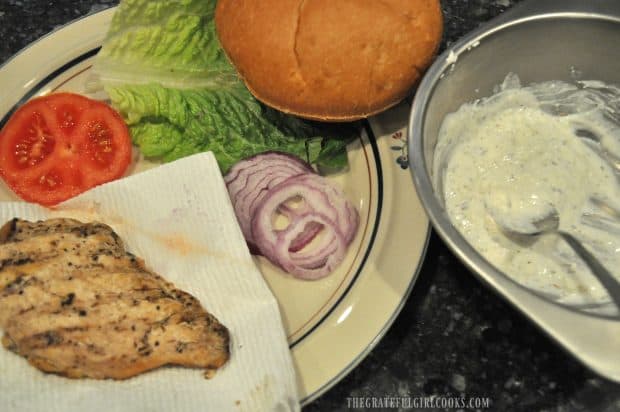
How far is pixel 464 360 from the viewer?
5.63ft

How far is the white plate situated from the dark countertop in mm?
151

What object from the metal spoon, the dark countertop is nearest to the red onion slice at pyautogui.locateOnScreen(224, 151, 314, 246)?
the dark countertop

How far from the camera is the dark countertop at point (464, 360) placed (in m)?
1.66

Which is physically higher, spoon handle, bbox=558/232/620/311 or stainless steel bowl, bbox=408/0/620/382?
stainless steel bowl, bbox=408/0/620/382

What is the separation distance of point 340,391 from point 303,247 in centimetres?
44

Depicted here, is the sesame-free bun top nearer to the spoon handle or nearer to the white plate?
the white plate

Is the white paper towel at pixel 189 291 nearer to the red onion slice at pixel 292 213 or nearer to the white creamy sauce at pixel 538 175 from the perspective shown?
the red onion slice at pixel 292 213

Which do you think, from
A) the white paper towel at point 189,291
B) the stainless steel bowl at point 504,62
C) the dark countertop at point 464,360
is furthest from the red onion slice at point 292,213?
the stainless steel bowl at point 504,62

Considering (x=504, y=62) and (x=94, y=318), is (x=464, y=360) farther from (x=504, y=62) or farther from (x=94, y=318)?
(x=94, y=318)

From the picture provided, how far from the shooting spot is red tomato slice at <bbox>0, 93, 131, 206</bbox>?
1944 millimetres

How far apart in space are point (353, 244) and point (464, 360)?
1.49 feet

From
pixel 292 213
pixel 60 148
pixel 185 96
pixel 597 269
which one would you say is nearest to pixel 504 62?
pixel 597 269

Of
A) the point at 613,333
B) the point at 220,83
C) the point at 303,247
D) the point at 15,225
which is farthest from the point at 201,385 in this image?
the point at 220,83

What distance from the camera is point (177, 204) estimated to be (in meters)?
1.81
